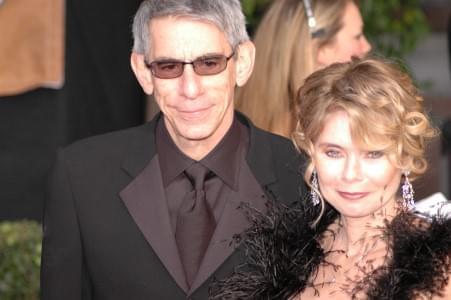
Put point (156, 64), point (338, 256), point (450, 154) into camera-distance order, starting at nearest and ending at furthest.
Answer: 1. point (338, 256)
2. point (156, 64)
3. point (450, 154)

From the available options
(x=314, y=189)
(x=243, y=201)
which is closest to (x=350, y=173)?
(x=314, y=189)

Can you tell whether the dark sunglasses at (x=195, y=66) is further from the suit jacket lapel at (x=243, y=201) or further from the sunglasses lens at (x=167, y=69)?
the suit jacket lapel at (x=243, y=201)

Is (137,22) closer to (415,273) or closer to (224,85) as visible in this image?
(224,85)

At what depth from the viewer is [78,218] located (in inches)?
188

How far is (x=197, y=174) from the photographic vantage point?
186 inches

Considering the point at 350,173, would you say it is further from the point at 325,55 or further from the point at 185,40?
the point at 325,55

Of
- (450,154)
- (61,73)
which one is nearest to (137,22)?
(61,73)

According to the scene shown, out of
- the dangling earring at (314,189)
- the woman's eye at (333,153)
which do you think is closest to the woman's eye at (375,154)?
the woman's eye at (333,153)

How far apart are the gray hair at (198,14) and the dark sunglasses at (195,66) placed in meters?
0.11

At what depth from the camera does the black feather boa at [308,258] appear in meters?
3.94

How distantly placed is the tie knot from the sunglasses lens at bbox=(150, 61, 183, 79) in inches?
15.3

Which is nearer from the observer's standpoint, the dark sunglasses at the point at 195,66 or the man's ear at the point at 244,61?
the dark sunglasses at the point at 195,66

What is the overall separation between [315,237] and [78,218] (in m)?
0.98

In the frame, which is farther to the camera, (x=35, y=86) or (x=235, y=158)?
(x=35, y=86)
